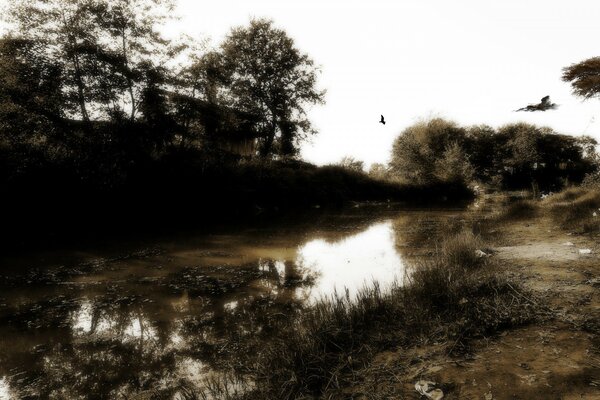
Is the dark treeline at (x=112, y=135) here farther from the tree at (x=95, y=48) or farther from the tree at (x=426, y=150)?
the tree at (x=426, y=150)

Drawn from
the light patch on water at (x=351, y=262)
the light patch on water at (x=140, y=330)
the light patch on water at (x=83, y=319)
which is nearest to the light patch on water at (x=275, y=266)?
the light patch on water at (x=351, y=262)

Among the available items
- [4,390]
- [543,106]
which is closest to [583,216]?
[543,106]

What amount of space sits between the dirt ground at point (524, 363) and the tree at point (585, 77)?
193 inches

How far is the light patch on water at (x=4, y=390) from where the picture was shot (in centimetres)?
349

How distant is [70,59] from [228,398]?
635 inches

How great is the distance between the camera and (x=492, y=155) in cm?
3469

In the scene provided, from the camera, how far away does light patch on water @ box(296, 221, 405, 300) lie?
6.92 meters

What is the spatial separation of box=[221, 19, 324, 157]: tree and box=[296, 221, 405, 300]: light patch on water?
17.7 meters

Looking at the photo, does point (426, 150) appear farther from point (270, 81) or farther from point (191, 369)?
point (191, 369)

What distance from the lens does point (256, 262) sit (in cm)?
879

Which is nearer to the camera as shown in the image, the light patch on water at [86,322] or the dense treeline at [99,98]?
the light patch on water at [86,322]

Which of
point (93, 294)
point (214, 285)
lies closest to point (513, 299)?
point (214, 285)

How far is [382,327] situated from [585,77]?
24.1 feet

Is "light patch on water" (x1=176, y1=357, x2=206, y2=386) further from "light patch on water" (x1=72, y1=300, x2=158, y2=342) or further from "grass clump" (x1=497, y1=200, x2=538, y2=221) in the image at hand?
"grass clump" (x1=497, y1=200, x2=538, y2=221)
